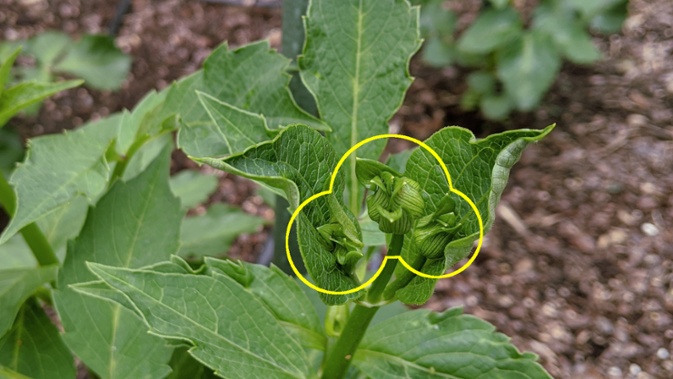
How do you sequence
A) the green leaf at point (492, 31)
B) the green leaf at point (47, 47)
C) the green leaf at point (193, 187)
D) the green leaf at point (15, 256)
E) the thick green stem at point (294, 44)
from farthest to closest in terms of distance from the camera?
the green leaf at point (492, 31)
the green leaf at point (47, 47)
the green leaf at point (193, 187)
the green leaf at point (15, 256)
the thick green stem at point (294, 44)

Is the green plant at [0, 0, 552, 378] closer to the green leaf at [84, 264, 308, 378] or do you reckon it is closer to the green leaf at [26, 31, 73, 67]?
the green leaf at [84, 264, 308, 378]

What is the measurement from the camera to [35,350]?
2.92 feet

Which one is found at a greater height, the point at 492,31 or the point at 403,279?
the point at 403,279

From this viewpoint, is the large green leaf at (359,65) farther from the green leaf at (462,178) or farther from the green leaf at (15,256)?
the green leaf at (15,256)

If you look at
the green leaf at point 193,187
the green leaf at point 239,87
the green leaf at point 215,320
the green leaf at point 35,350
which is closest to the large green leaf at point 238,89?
the green leaf at point 239,87

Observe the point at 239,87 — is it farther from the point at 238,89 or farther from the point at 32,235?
the point at 32,235

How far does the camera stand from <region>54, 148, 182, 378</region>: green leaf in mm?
836

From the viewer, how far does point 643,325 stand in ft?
6.06

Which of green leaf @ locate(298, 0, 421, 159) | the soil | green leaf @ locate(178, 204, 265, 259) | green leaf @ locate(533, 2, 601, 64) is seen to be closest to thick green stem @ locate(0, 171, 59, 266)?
green leaf @ locate(178, 204, 265, 259)

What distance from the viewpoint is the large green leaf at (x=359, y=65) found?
2.52 feet

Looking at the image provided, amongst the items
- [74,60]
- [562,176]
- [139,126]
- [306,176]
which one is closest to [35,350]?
[139,126]

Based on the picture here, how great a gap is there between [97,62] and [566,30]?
5.01 ft

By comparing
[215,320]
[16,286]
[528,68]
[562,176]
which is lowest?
[562,176]

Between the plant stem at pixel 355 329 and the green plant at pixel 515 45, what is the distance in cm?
163
